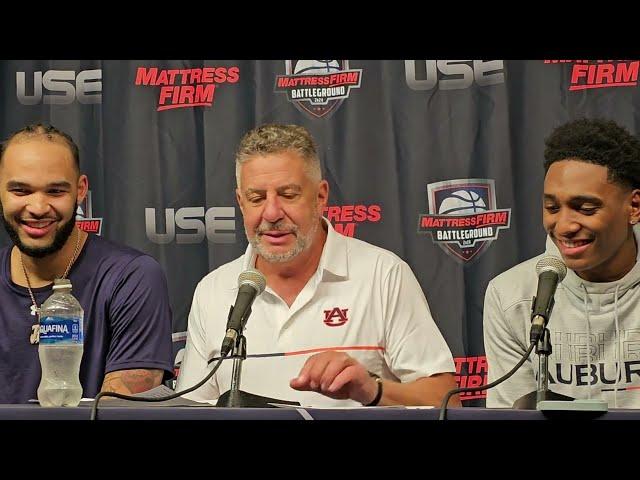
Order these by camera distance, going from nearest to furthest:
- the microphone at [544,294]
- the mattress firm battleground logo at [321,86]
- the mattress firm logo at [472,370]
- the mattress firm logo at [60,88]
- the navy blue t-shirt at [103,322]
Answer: the microphone at [544,294] < the navy blue t-shirt at [103,322] < the mattress firm logo at [472,370] < the mattress firm battleground logo at [321,86] < the mattress firm logo at [60,88]

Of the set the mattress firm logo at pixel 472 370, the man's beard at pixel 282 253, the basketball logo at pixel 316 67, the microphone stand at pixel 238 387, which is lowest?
the mattress firm logo at pixel 472 370

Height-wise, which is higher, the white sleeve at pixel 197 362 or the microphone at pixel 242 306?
the microphone at pixel 242 306

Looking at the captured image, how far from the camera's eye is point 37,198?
3443mm

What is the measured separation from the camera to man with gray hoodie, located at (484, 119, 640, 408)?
3297 millimetres

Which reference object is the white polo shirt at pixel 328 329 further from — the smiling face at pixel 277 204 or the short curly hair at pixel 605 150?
the short curly hair at pixel 605 150

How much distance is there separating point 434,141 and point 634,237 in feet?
3.04

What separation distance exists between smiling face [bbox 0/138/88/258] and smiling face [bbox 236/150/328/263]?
58 centimetres

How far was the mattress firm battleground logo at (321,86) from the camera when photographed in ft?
Answer: 13.7

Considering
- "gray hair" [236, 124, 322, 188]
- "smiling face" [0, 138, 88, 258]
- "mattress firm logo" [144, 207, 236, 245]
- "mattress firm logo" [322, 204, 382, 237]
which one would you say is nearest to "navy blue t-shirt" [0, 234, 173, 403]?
"smiling face" [0, 138, 88, 258]

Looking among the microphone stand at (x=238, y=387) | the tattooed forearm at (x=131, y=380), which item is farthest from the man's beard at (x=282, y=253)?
the microphone stand at (x=238, y=387)

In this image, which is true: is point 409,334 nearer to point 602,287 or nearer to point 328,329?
point 328,329
